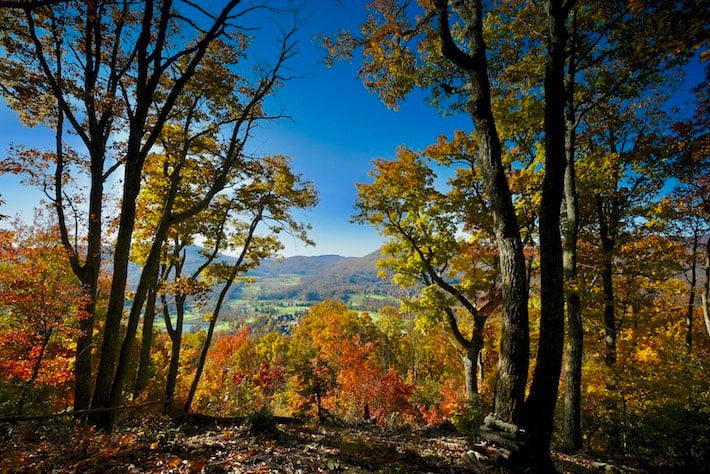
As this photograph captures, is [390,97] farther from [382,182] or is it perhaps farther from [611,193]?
[611,193]

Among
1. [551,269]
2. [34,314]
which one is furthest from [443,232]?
[34,314]

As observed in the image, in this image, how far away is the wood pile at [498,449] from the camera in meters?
3.61

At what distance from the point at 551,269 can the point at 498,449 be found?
2.37 metres

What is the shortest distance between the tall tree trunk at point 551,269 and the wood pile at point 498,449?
0.20 meters

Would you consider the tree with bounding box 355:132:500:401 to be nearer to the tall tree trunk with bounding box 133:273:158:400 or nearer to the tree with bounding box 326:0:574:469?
the tree with bounding box 326:0:574:469

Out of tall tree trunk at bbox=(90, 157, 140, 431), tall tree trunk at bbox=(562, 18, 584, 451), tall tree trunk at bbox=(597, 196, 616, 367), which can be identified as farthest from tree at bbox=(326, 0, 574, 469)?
tall tree trunk at bbox=(597, 196, 616, 367)

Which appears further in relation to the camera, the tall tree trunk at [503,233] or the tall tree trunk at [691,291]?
the tall tree trunk at [691,291]

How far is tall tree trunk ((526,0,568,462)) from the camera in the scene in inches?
150

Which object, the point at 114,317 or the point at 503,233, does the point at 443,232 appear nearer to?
the point at 503,233

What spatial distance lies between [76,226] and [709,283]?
18.6m

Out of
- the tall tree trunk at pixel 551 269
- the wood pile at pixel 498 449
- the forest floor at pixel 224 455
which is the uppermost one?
the tall tree trunk at pixel 551 269

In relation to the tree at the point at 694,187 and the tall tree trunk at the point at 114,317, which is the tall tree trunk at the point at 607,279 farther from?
the tall tree trunk at the point at 114,317

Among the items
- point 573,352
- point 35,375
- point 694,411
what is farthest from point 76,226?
point 694,411

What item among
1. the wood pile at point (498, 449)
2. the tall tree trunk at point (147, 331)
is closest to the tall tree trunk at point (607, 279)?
the wood pile at point (498, 449)
